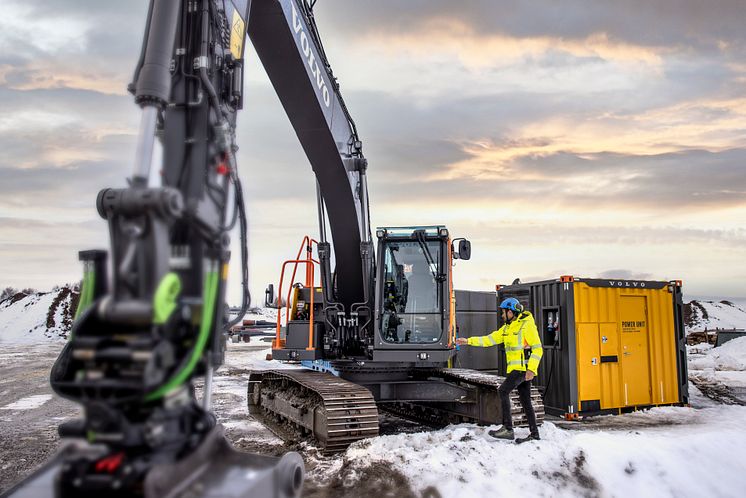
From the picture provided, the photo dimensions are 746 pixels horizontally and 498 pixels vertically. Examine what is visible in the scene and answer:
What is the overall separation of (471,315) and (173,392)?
11672mm

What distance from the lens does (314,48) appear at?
7.04 meters

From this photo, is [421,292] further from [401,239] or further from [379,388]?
[379,388]

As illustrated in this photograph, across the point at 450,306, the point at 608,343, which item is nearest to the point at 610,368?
A: the point at 608,343

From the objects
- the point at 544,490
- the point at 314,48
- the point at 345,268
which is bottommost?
the point at 544,490

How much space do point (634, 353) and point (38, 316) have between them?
39649 millimetres

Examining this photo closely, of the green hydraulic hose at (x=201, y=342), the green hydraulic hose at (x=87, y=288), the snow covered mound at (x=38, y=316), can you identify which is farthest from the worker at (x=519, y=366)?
the snow covered mound at (x=38, y=316)

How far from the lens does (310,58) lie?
6.80 m

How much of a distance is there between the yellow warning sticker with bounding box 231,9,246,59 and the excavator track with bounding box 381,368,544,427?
5284 millimetres

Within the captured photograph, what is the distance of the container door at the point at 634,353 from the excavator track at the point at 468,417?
3.02 meters

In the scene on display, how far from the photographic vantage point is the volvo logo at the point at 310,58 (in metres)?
6.42

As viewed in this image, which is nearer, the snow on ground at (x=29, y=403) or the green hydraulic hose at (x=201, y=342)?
the green hydraulic hose at (x=201, y=342)

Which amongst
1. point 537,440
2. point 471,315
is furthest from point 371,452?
point 471,315

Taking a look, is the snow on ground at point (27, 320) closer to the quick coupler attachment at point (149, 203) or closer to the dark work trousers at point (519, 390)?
the dark work trousers at point (519, 390)

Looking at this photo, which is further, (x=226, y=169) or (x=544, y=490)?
(x=544, y=490)
